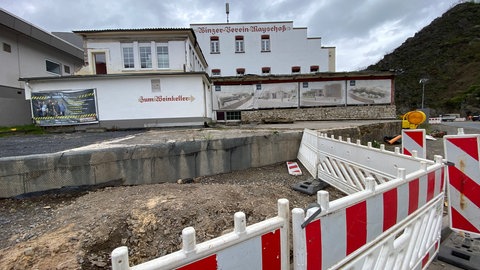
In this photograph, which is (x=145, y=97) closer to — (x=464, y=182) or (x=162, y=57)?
(x=162, y=57)

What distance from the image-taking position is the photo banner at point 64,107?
13.4m

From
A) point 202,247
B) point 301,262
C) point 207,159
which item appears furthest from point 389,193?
point 207,159

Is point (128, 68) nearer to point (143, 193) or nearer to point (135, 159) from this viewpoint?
point (135, 159)

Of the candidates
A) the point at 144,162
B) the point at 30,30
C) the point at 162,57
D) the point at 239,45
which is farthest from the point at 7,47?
the point at 239,45

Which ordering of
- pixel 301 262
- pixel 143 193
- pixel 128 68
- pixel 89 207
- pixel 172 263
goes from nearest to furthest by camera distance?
1. pixel 172 263
2. pixel 301 262
3. pixel 89 207
4. pixel 143 193
5. pixel 128 68

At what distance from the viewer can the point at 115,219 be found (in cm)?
347

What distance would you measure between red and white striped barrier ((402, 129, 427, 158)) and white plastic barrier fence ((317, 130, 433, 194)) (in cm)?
49

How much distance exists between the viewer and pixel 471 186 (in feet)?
8.71

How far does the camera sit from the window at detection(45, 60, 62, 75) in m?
18.8

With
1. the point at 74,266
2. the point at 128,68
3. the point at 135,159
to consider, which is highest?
the point at 128,68

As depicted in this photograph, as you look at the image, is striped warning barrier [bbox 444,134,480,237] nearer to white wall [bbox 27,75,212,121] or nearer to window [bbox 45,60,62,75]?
white wall [bbox 27,75,212,121]

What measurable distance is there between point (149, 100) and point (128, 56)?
16.5 feet

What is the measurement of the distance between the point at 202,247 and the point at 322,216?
735mm

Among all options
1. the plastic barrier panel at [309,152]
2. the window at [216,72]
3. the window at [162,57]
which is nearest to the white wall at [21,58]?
the window at [162,57]
